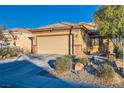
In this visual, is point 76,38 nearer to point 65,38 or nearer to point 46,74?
point 65,38

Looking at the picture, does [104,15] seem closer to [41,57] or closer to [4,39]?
[41,57]

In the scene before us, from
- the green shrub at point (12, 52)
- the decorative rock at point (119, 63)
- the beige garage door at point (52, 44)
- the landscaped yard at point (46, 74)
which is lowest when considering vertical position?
the landscaped yard at point (46, 74)

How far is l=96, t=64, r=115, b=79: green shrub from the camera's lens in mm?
7162

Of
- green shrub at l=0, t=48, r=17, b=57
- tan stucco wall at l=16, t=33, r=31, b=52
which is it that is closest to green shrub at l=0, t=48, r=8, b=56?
green shrub at l=0, t=48, r=17, b=57

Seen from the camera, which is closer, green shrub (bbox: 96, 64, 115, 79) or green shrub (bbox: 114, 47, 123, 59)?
green shrub (bbox: 96, 64, 115, 79)

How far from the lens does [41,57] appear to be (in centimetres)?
752

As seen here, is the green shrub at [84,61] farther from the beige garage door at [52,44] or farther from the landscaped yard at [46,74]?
the beige garage door at [52,44]

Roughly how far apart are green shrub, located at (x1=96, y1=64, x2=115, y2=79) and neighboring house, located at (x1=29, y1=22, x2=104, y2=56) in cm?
60

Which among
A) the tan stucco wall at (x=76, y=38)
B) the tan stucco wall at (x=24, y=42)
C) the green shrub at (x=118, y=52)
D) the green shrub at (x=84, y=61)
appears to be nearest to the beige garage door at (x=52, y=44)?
the tan stucco wall at (x=76, y=38)

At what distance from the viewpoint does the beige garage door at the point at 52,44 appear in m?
7.53

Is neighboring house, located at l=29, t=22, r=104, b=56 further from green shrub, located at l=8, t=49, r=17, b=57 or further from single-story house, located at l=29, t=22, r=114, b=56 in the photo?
green shrub, located at l=8, t=49, r=17, b=57

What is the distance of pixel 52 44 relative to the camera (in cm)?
760

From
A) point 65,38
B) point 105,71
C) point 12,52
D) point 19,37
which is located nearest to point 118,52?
point 105,71

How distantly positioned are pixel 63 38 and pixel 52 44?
0.33 meters
